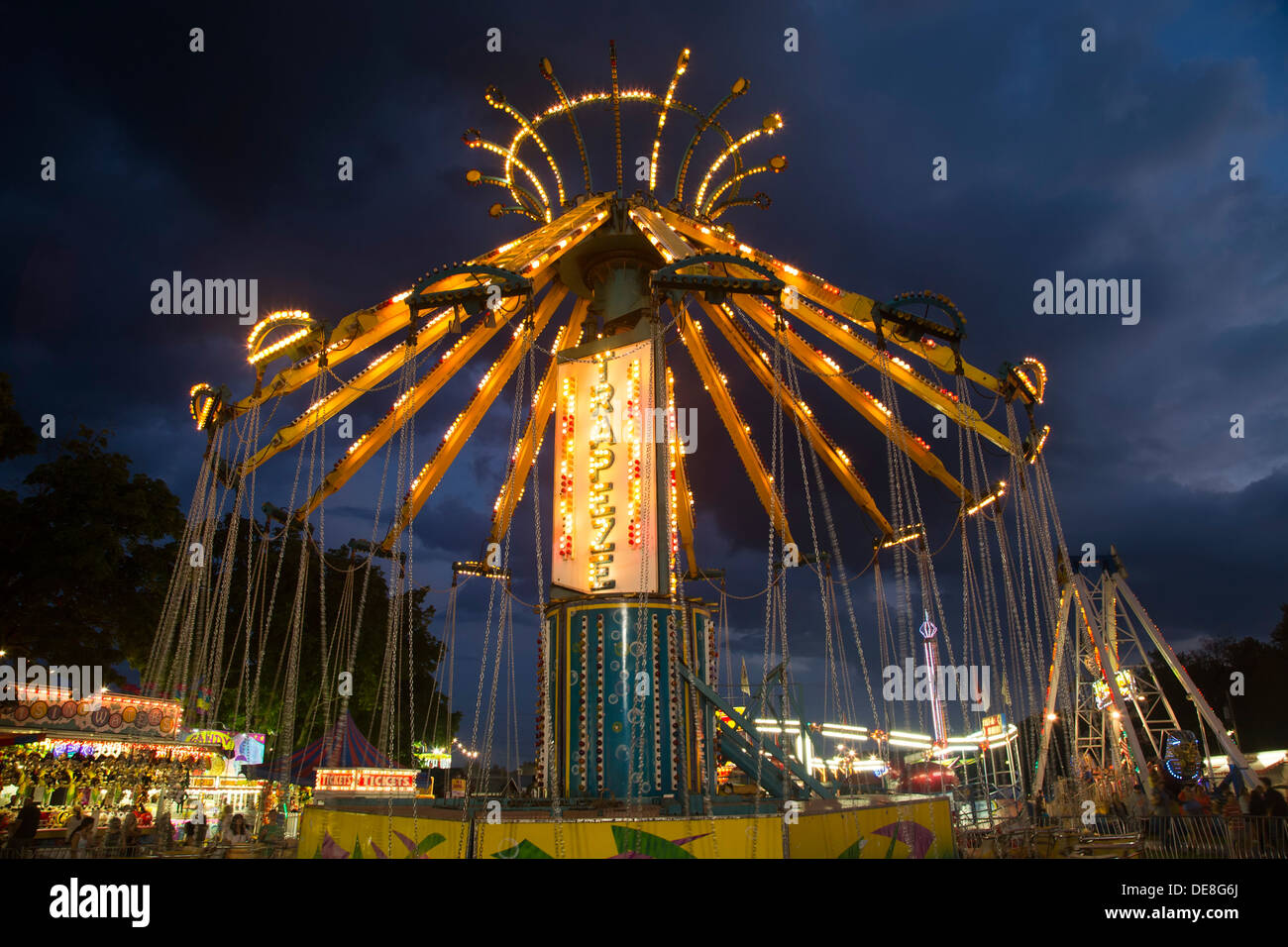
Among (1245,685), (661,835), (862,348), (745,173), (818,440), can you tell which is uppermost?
(745,173)

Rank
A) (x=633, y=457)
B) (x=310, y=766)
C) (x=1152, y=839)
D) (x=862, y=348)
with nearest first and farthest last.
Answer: (x=1152, y=839) < (x=633, y=457) < (x=862, y=348) < (x=310, y=766)

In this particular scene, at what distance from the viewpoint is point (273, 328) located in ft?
43.5

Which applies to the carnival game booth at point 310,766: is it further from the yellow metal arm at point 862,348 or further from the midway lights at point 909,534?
the yellow metal arm at point 862,348

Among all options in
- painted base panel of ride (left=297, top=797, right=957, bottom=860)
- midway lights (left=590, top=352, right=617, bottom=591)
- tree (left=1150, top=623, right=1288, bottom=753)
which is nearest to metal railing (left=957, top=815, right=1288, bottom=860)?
painted base panel of ride (left=297, top=797, right=957, bottom=860)

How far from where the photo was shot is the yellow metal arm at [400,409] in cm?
1589

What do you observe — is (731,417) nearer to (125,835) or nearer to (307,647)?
(125,835)

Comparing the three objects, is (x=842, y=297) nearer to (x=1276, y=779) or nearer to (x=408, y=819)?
(x=408, y=819)

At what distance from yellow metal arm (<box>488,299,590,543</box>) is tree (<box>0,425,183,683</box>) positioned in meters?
12.6

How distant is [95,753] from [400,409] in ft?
45.4

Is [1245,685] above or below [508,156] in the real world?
below

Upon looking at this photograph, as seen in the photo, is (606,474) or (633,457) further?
(606,474)

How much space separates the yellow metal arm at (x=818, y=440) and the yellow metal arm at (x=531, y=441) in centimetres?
357

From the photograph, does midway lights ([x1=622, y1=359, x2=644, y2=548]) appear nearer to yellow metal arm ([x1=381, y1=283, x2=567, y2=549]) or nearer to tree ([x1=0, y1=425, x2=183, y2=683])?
yellow metal arm ([x1=381, y1=283, x2=567, y2=549])

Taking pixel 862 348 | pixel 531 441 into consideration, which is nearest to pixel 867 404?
pixel 862 348
